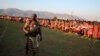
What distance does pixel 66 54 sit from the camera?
45.4 ft

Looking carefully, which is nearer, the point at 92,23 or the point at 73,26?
the point at 92,23

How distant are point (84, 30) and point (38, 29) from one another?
63.1 ft

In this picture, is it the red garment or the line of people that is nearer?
the red garment

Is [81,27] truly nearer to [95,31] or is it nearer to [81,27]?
[81,27]

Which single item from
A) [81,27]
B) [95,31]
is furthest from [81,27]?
[95,31]

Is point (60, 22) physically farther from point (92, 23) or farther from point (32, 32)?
point (32, 32)

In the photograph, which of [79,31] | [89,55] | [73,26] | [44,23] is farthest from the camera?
[44,23]

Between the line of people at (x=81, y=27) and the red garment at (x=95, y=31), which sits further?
the line of people at (x=81, y=27)

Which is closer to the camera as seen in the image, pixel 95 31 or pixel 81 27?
pixel 95 31

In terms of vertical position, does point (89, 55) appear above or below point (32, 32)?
below

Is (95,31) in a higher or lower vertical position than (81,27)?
higher

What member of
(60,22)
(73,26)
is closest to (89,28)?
(73,26)

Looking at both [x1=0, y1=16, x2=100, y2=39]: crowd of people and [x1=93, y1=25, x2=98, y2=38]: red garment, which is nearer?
[x1=93, y1=25, x2=98, y2=38]: red garment

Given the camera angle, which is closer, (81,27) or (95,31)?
(95,31)
